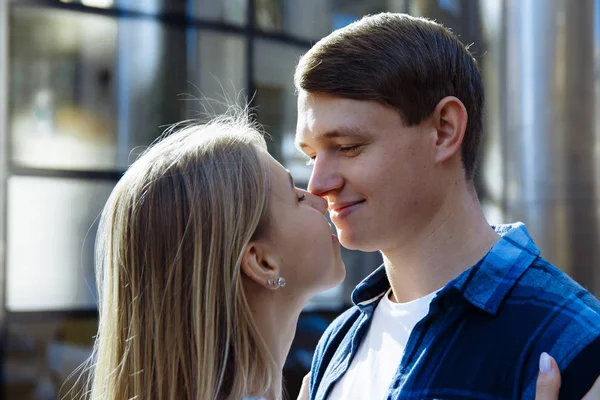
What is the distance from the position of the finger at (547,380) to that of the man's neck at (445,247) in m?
0.44

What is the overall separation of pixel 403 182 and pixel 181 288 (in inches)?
27.5

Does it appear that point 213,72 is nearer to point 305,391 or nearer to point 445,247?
point 305,391

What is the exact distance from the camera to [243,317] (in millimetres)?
1921

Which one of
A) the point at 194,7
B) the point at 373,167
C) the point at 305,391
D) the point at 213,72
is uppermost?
the point at 194,7

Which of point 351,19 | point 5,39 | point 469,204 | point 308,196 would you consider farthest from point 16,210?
point 469,204

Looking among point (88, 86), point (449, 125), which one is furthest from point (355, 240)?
point (88, 86)

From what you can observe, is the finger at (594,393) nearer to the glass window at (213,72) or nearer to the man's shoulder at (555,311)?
the man's shoulder at (555,311)

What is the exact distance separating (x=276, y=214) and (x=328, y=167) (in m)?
0.24

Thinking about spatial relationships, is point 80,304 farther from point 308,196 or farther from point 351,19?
point 308,196

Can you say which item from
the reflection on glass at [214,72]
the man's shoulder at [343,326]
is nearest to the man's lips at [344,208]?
the man's shoulder at [343,326]

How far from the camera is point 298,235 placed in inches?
82.9

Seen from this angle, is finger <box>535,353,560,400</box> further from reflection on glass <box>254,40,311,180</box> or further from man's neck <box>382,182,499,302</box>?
reflection on glass <box>254,40,311,180</box>

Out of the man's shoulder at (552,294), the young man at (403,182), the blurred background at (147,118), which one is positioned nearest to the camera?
the man's shoulder at (552,294)

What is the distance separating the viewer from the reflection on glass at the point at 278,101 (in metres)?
5.62
